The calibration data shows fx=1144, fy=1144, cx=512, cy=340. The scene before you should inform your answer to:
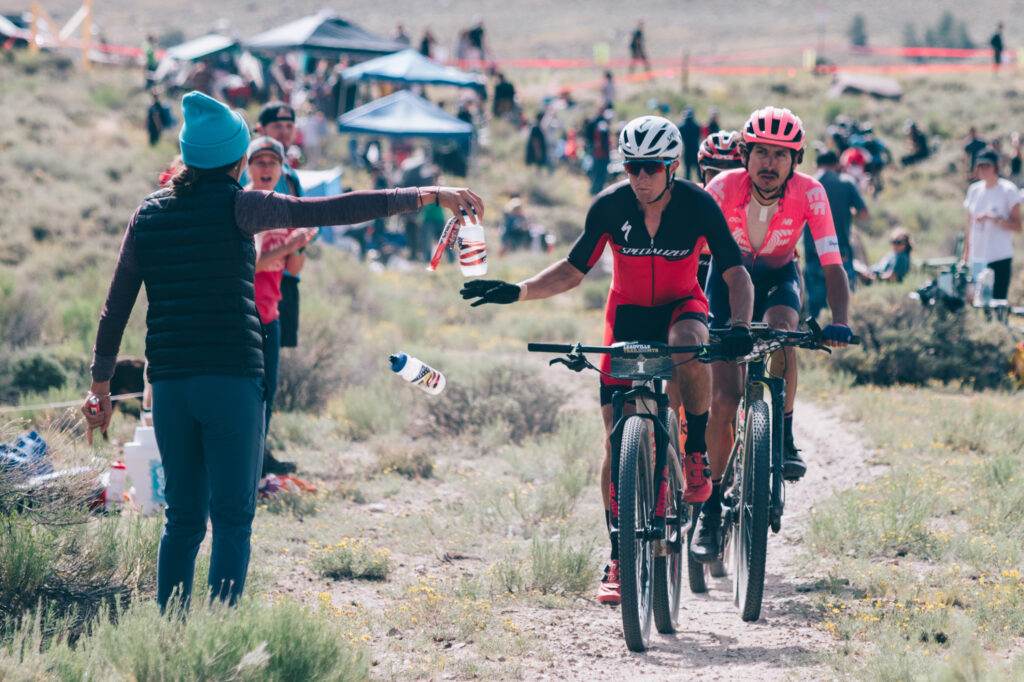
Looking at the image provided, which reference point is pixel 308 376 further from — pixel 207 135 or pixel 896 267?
pixel 896 267

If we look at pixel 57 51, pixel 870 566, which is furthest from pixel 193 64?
pixel 870 566

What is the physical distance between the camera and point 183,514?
4285 millimetres

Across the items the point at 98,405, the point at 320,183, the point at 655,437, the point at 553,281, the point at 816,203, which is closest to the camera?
the point at 98,405

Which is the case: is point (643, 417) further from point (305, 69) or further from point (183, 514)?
point (305, 69)

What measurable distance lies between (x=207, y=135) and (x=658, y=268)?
225 centimetres

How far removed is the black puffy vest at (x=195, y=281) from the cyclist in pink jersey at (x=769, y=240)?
2.83m

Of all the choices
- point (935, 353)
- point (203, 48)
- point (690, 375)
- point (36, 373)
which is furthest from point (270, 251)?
point (203, 48)

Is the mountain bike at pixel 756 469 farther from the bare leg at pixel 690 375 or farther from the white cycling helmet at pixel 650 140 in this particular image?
the white cycling helmet at pixel 650 140

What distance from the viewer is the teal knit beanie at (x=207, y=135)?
4199 millimetres

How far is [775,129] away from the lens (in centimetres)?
599

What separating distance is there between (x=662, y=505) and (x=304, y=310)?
7.62m

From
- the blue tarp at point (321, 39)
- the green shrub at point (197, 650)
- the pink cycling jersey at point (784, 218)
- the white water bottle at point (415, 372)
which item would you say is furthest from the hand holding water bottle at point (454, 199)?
the blue tarp at point (321, 39)

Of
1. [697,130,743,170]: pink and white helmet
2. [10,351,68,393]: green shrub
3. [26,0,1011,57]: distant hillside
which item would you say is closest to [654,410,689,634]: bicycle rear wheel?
[697,130,743,170]: pink and white helmet

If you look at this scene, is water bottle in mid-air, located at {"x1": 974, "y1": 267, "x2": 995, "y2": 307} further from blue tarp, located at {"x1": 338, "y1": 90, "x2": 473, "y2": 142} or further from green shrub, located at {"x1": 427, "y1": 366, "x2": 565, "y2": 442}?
blue tarp, located at {"x1": 338, "y1": 90, "x2": 473, "y2": 142}
